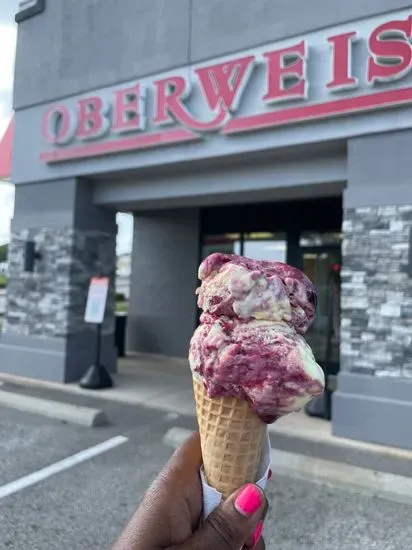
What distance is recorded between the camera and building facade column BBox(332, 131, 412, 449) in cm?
584

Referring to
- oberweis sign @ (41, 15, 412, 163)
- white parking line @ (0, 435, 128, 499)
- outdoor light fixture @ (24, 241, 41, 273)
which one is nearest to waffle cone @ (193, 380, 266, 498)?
white parking line @ (0, 435, 128, 499)

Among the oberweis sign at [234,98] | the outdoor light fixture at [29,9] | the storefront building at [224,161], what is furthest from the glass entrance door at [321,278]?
the outdoor light fixture at [29,9]

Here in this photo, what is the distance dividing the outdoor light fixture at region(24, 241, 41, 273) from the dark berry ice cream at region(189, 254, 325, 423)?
7925 mm

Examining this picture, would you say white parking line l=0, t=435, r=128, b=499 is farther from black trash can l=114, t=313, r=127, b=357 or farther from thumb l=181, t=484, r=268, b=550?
black trash can l=114, t=313, r=127, b=357

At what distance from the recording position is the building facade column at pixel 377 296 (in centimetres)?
584

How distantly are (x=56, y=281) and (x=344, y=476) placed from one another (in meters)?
6.31

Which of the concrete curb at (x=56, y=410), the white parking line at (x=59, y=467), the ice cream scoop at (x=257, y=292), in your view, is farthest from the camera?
the concrete curb at (x=56, y=410)

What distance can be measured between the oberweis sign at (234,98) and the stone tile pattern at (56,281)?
1566 mm

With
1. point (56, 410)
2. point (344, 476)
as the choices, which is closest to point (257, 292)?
point (344, 476)

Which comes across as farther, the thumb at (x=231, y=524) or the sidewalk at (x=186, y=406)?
the sidewalk at (x=186, y=406)

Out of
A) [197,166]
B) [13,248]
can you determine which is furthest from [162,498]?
[13,248]

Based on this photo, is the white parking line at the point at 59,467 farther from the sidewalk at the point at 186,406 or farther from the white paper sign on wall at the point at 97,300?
the white paper sign on wall at the point at 97,300

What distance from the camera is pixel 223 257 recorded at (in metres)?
2.01

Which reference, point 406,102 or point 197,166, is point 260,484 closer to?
point 406,102
